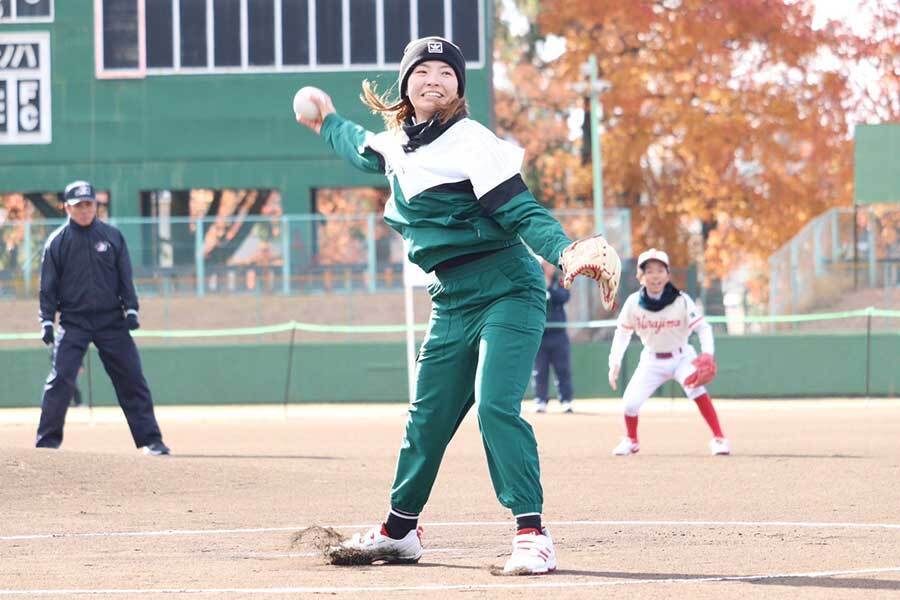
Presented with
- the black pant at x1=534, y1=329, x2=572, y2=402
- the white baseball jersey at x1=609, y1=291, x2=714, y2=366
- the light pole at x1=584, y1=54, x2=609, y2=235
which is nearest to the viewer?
the white baseball jersey at x1=609, y1=291, x2=714, y2=366

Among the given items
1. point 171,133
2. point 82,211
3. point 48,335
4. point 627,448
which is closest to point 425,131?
point 48,335

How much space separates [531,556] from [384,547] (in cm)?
84

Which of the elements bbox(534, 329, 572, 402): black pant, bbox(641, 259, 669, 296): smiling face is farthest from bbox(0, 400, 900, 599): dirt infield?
bbox(534, 329, 572, 402): black pant

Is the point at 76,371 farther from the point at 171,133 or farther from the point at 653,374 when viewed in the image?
the point at 171,133

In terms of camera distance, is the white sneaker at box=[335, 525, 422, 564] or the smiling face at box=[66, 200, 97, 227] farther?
the smiling face at box=[66, 200, 97, 227]

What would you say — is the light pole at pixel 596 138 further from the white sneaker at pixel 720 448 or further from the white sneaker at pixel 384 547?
the white sneaker at pixel 384 547

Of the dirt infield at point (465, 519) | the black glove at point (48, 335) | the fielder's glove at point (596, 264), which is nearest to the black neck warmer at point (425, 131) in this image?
the fielder's glove at point (596, 264)

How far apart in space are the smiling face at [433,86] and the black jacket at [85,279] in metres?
6.91

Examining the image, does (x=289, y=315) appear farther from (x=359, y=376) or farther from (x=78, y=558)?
(x=78, y=558)

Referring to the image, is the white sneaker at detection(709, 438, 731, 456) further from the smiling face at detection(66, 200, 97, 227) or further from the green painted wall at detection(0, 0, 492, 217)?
the green painted wall at detection(0, 0, 492, 217)

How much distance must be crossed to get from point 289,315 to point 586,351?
556cm

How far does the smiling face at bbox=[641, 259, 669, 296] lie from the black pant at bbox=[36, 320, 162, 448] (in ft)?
13.5

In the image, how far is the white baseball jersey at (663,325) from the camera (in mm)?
14445

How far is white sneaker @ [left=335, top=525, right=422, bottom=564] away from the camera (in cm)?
754
